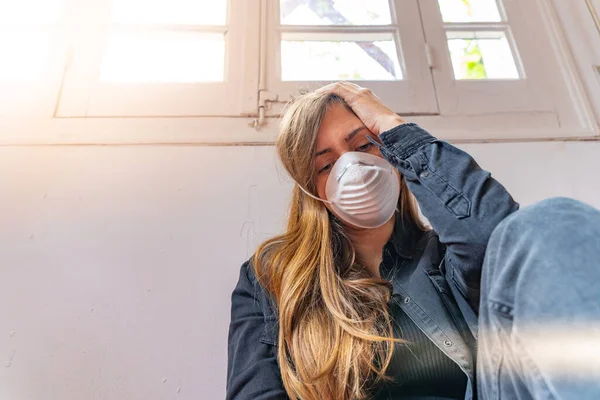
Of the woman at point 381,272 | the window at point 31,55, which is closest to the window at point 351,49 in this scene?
the woman at point 381,272

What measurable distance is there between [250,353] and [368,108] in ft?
1.64

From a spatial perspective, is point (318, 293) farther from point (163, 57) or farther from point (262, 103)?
point (163, 57)

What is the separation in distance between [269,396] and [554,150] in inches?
38.9

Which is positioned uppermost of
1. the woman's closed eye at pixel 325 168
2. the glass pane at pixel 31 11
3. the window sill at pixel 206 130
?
the glass pane at pixel 31 11

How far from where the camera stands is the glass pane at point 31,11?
3.86 ft

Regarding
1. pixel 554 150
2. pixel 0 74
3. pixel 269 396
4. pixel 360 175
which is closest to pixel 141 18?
pixel 0 74

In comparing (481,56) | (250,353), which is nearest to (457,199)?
(250,353)

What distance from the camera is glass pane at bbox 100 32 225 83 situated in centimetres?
113

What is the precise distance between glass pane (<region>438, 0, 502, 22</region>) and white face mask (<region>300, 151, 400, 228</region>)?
852 millimetres

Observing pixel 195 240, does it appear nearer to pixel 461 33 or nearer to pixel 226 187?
pixel 226 187

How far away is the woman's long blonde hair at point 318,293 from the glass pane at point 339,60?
399mm

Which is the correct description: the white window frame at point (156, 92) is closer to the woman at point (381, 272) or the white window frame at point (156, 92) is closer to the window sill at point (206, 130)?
the window sill at point (206, 130)

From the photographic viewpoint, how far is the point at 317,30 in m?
1.23

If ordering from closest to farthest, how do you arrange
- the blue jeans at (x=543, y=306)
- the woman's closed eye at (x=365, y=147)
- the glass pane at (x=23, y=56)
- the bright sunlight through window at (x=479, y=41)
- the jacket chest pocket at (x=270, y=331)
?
the blue jeans at (x=543, y=306)
the jacket chest pocket at (x=270, y=331)
the woman's closed eye at (x=365, y=147)
the glass pane at (x=23, y=56)
the bright sunlight through window at (x=479, y=41)
